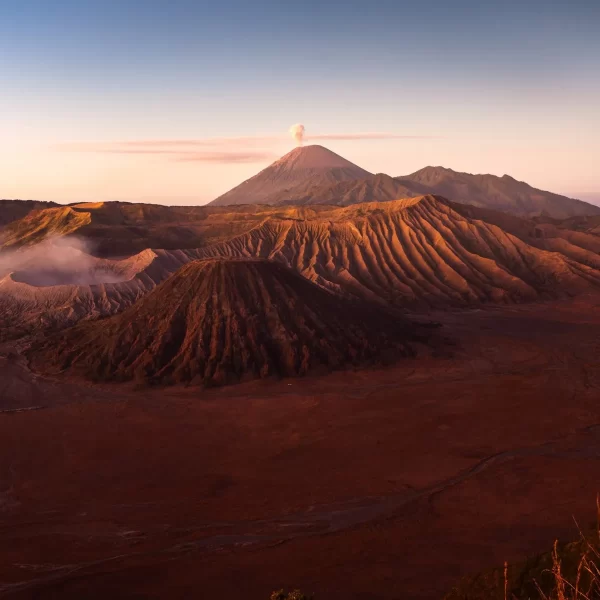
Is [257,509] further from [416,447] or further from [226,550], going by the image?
[416,447]

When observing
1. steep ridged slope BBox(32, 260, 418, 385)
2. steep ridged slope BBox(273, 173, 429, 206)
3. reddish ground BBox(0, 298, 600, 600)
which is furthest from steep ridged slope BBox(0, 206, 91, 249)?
steep ridged slope BBox(273, 173, 429, 206)

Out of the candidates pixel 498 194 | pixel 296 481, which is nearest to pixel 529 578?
pixel 296 481

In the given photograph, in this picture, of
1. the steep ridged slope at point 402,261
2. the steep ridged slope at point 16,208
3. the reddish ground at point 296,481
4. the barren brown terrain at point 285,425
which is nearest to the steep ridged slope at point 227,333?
the barren brown terrain at point 285,425

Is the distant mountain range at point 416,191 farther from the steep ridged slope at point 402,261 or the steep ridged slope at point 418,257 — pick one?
the steep ridged slope at point 418,257

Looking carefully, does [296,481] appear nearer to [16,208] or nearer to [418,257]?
[418,257]

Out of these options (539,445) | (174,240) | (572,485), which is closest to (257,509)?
(572,485)

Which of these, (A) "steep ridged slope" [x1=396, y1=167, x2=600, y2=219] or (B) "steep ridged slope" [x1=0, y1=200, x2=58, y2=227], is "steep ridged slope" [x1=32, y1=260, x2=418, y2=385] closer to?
(B) "steep ridged slope" [x1=0, y1=200, x2=58, y2=227]
